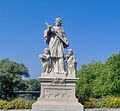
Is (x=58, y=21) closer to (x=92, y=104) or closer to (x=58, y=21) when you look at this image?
(x=58, y=21)

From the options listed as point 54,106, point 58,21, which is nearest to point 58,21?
point 58,21

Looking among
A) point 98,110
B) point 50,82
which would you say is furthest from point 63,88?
point 98,110

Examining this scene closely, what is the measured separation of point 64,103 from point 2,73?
3069 centimetres

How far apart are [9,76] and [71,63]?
1156 inches

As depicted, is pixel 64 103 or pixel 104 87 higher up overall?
pixel 104 87

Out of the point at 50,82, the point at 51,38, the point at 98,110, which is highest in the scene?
the point at 51,38

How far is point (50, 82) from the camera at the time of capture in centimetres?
1984

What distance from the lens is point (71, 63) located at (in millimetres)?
20375

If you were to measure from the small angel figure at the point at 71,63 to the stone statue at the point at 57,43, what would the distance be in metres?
0.30

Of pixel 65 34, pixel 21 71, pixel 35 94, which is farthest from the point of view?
pixel 35 94

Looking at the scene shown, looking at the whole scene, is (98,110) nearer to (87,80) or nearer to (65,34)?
(65,34)

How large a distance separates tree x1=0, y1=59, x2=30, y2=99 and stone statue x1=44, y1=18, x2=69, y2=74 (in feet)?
94.2

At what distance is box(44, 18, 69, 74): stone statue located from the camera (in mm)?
20359

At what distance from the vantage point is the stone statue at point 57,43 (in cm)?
2036
